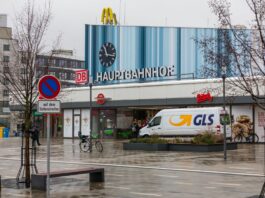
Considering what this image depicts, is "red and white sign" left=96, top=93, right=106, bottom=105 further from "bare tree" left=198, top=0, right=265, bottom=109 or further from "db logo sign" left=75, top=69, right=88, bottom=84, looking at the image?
"bare tree" left=198, top=0, right=265, bottom=109

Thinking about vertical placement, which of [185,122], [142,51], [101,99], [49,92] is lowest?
[185,122]

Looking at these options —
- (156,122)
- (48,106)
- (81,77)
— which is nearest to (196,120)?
(156,122)

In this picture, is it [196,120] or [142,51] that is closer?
[196,120]

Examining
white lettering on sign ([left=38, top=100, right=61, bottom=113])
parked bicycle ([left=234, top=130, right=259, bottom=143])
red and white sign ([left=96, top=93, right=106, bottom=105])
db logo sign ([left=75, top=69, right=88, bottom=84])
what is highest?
db logo sign ([left=75, top=69, right=88, bottom=84])

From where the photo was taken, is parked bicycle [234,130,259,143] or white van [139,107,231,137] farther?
parked bicycle [234,130,259,143]

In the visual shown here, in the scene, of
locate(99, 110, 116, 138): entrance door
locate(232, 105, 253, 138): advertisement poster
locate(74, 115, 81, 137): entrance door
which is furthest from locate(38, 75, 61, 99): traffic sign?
locate(74, 115, 81, 137): entrance door

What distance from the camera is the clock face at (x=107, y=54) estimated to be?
55562 mm

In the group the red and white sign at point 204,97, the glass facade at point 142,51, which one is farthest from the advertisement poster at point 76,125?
the red and white sign at point 204,97

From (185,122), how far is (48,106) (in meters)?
26.7

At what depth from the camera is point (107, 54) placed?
183 feet

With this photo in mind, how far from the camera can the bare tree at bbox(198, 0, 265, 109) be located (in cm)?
1069

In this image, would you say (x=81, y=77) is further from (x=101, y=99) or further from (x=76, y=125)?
(x=101, y=99)

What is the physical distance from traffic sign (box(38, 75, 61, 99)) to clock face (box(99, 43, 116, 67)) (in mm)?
43698

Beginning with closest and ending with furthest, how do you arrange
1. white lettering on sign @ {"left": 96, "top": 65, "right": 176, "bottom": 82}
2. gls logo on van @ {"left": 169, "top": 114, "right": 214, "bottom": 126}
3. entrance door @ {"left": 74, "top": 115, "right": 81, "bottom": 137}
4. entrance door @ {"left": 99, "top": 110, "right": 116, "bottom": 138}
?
gls logo on van @ {"left": 169, "top": 114, "right": 214, "bottom": 126} → entrance door @ {"left": 99, "top": 110, "right": 116, "bottom": 138} → white lettering on sign @ {"left": 96, "top": 65, "right": 176, "bottom": 82} → entrance door @ {"left": 74, "top": 115, "right": 81, "bottom": 137}
